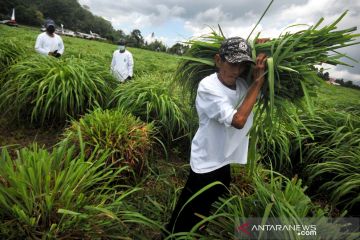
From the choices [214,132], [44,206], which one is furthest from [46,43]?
[214,132]

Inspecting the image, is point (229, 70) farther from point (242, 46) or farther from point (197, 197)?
point (197, 197)

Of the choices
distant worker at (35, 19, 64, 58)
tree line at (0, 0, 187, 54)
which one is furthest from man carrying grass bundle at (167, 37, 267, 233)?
tree line at (0, 0, 187, 54)

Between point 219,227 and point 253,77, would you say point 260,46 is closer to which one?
point 253,77

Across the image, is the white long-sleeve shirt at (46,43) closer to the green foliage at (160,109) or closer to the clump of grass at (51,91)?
the clump of grass at (51,91)

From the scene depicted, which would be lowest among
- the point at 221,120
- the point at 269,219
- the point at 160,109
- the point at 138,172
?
the point at 138,172

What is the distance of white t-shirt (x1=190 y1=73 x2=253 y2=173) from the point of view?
1.71m

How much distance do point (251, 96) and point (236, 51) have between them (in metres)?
0.28

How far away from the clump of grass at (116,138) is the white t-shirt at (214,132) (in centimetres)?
98

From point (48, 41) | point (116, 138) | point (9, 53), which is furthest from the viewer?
point (48, 41)

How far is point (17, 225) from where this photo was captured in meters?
1.49

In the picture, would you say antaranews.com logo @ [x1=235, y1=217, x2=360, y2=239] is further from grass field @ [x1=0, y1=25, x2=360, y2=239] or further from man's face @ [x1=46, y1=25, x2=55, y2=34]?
man's face @ [x1=46, y1=25, x2=55, y2=34]

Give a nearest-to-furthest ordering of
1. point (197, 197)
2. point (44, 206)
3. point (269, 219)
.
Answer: point (44, 206)
point (269, 219)
point (197, 197)

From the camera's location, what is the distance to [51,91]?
3.38 m

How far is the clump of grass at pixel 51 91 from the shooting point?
344 centimetres
